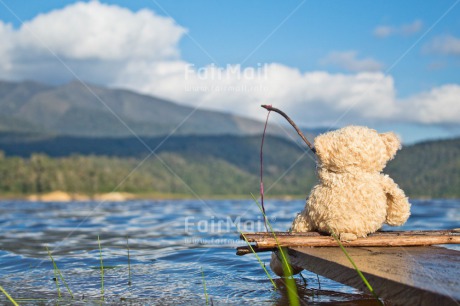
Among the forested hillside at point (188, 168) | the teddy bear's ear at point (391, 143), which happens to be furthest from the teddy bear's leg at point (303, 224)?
the forested hillside at point (188, 168)

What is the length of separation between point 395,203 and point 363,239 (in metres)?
0.53

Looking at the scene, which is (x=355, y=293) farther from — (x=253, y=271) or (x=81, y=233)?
(x=81, y=233)

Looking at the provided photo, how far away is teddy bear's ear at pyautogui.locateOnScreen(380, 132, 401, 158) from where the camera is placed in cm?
466

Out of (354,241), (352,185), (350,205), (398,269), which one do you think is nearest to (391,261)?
(398,269)

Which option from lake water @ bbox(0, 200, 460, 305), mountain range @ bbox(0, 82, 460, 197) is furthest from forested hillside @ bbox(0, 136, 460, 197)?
lake water @ bbox(0, 200, 460, 305)

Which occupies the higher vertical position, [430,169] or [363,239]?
[430,169]

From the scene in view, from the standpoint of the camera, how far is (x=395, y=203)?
4770 millimetres

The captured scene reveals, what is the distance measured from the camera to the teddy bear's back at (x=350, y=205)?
14.6 ft

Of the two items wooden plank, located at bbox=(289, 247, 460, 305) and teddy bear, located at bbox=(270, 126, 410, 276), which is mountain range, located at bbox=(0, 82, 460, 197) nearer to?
teddy bear, located at bbox=(270, 126, 410, 276)

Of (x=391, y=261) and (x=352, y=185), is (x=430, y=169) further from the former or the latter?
(x=391, y=261)

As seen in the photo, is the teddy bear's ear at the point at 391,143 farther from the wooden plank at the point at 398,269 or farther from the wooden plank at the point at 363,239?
the wooden plank at the point at 398,269

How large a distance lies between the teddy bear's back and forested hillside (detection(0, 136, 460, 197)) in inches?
1705

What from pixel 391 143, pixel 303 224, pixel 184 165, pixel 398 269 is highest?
pixel 184 165

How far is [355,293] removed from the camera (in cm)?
478
